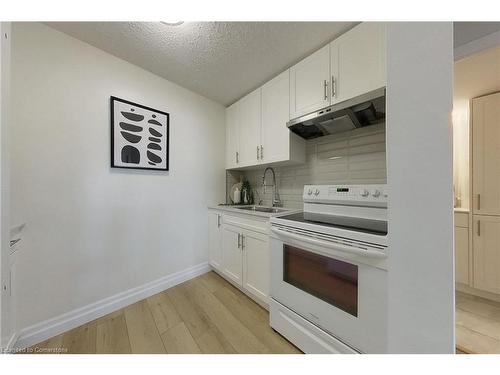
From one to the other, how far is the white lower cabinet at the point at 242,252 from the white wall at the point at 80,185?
0.39m

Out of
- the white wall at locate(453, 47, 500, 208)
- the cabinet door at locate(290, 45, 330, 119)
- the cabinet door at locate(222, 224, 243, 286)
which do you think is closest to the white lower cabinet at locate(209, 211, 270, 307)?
the cabinet door at locate(222, 224, 243, 286)

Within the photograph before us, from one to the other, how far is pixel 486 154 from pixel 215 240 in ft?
9.79

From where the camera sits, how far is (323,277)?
110cm

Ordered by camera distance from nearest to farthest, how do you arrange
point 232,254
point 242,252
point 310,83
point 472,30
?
1. point 472,30
2. point 310,83
3. point 242,252
4. point 232,254

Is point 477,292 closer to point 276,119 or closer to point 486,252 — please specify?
point 486,252

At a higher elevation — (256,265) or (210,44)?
(210,44)

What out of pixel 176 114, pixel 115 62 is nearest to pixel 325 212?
pixel 176 114

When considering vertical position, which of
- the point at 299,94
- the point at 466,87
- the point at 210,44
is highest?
the point at 210,44

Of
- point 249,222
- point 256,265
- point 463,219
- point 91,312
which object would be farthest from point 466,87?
point 91,312

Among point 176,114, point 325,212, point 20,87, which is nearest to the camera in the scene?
point 20,87

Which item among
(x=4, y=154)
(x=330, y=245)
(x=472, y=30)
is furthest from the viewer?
(x=472, y=30)

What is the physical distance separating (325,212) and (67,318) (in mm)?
2082

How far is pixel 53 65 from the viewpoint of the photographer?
1330 mm

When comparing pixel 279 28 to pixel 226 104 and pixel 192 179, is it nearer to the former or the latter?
pixel 226 104
